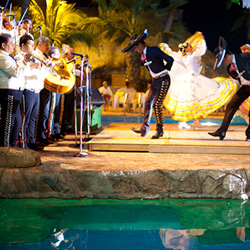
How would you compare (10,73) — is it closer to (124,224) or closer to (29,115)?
(29,115)

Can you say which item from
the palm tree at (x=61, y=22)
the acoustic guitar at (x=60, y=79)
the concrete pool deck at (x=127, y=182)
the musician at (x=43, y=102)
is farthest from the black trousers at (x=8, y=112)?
the palm tree at (x=61, y=22)

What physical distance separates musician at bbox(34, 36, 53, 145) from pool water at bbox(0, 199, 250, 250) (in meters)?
2.59

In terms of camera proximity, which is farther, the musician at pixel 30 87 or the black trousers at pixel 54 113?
the black trousers at pixel 54 113

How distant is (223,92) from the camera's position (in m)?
8.87

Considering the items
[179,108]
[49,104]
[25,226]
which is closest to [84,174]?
[25,226]

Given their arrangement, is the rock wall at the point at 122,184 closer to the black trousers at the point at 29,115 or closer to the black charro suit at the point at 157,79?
the black trousers at the point at 29,115

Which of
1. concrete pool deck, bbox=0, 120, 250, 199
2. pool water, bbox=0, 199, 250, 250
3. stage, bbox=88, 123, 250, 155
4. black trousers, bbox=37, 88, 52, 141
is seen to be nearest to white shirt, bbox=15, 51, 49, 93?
black trousers, bbox=37, 88, 52, 141

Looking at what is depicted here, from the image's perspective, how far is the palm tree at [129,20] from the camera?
20.2 meters

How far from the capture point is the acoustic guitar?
23.9 feet

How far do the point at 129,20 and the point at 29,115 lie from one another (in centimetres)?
1475

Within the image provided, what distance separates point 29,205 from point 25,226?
697 mm

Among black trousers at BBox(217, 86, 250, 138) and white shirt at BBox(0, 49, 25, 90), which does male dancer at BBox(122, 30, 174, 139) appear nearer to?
black trousers at BBox(217, 86, 250, 138)

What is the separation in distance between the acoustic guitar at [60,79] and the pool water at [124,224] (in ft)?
8.84

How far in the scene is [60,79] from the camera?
747 cm
